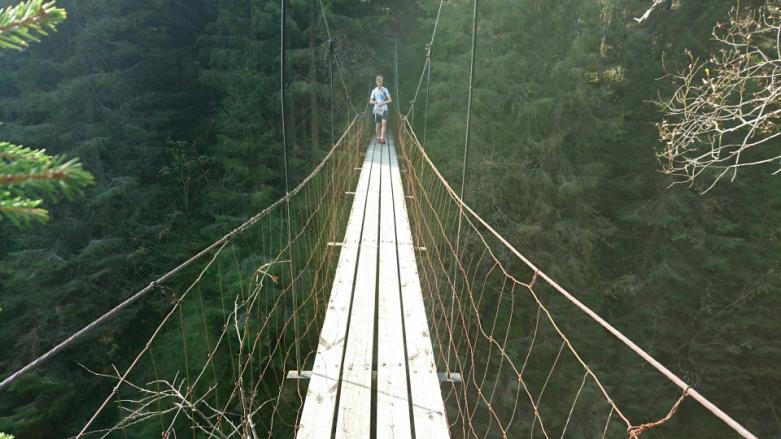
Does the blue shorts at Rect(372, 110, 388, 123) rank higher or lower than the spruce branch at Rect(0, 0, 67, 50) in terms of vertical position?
lower

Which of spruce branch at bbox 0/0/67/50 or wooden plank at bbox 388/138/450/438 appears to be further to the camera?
wooden plank at bbox 388/138/450/438

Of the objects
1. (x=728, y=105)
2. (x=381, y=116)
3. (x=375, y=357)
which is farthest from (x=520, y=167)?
(x=375, y=357)

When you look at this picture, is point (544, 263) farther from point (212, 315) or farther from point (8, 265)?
point (8, 265)

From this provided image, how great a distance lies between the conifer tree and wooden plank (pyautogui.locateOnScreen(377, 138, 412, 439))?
3.97 feet

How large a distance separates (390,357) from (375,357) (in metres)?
0.06

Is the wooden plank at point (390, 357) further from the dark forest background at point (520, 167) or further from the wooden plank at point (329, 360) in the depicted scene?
the dark forest background at point (520, 167)

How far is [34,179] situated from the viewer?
1.10 ft

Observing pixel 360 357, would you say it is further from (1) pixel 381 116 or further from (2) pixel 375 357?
(1) pixel 381 116

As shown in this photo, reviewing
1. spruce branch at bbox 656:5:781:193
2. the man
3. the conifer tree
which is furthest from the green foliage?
the man

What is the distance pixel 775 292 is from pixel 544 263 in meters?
3.71

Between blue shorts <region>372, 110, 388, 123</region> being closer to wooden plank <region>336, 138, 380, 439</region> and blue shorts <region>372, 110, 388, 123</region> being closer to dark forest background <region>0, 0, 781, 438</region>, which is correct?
dark forest background <region>0, 0, 781, 438</region>

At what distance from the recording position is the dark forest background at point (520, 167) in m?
6.34

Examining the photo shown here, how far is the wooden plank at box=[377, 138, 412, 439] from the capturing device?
1.40 m

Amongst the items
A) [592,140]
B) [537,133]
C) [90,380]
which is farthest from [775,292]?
[90,380]
